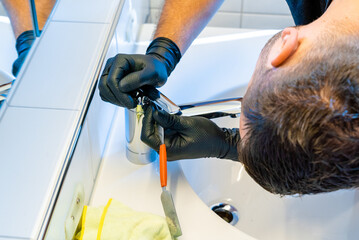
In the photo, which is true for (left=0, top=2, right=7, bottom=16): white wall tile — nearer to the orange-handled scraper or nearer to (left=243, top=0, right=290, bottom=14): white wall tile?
the orange-handled scraper

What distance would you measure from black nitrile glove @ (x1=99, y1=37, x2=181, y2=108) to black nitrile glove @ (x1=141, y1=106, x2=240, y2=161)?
0.15 feet

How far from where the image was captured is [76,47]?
3.05 feet

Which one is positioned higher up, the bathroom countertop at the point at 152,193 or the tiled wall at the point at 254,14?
the bathroom countertop at the point at 152,193

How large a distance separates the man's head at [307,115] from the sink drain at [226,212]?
→ 303 millimetres

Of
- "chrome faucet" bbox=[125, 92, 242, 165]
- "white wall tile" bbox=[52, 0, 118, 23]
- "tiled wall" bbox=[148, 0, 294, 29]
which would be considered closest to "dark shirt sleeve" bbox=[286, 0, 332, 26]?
"chrome faucet" bbox=[125, 92, 242, 165]

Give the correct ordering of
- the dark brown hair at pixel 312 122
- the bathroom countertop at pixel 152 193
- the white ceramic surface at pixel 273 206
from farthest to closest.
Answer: the white ceramic surface at pixel 273 206, the bathroom countertop at pixel 152 193, the dark brown hair at pixel 312 122

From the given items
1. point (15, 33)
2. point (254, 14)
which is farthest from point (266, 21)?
point (15, 33)

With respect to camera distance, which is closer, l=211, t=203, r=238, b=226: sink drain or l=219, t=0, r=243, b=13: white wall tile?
l=211, t=203, r=238, b=226: sink drain

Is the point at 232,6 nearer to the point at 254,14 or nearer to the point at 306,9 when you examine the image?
the point at 254,14

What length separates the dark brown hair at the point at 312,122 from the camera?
2.08ft

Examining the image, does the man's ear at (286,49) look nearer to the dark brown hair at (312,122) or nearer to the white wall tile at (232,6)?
the dark brown hair at (312,122)

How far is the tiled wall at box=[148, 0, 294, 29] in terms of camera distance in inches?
65.3

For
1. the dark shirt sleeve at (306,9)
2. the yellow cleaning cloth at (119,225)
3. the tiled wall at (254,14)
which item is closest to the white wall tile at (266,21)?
the tiled wall at (254,14)

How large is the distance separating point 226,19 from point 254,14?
0.10 metres
